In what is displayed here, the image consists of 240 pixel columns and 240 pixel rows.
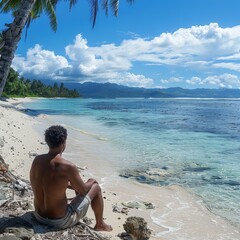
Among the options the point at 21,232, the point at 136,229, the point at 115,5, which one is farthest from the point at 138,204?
the point at 115,5

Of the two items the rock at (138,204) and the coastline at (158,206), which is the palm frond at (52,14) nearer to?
the coastline at (158,206)

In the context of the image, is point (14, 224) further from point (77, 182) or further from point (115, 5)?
point (115, 5)

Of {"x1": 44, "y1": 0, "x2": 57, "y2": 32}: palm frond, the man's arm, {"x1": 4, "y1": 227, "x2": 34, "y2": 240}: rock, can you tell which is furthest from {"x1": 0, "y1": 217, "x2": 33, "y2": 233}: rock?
{"x1": 44, "y1": 0, "x2": 57, "y2": 32}: palm frond

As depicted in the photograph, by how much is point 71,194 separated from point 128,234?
278 centimetres

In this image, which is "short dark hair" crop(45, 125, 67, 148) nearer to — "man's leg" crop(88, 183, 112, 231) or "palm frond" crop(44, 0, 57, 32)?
"man's leg" crop(88, 183, 112, 231)

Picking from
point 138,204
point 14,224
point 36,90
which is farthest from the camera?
point 36,90

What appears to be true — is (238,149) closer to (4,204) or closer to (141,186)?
Answer: (141,186)

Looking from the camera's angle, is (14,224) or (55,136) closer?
(55,136)

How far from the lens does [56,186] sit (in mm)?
4770

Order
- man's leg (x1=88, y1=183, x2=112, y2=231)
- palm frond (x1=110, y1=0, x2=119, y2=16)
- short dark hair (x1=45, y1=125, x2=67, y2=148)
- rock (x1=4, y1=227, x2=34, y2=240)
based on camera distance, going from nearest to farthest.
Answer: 1. rock (x1=4, y1=227, x2=34, y2=240)
2. short dark hair (x1=45, y1=125, x2=67, y2=148)
3. man's leg (x1=88, y1=183, x2=112, y2=231)
4. palm frond (x1=110, y1=0, x2=119, y2=16)

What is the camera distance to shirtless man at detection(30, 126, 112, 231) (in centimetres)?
471

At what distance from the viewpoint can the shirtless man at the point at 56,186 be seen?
4715 millimetres

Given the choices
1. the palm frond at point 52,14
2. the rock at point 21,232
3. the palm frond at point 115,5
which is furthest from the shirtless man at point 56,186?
the palm frond at point 52,14

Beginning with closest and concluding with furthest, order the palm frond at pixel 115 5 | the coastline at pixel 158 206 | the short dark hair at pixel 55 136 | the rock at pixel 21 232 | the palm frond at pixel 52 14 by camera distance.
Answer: the rock at pixel 21 232 < the short dark hair at pixel 55 136 < the coastline at pixel 158 206 < the palm frond at pixel 115 5 < the palm frond at pixel 52 14
